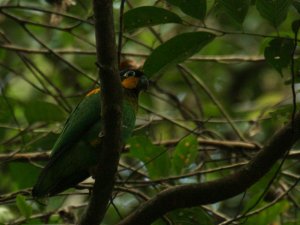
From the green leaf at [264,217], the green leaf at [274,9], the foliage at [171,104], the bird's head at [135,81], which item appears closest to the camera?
the green leaf at [274,9]

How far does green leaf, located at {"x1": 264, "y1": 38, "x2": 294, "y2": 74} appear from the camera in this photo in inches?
125

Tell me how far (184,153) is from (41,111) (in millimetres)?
1133

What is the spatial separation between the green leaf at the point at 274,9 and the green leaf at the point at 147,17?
1.35ft

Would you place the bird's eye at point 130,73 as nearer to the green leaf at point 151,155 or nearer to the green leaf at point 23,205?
the green leaf at point 151,155

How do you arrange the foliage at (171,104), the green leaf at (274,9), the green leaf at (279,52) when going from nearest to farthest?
1. the green leaf at (274,9)
2. the green leaf at (279,52)
3. the foliage at (171,104)

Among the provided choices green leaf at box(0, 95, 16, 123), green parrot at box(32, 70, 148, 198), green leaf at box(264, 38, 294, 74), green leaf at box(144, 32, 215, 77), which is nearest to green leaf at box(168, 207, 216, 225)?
green parrot at box(32, 70, 148, 198)

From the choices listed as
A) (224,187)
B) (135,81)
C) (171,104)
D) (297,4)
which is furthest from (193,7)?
(171,104)

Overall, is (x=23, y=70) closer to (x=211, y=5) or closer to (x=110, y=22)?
(x=211, y=5)

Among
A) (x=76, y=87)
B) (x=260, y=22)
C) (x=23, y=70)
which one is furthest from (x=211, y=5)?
(x=260, y=22)

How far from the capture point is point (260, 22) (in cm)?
840

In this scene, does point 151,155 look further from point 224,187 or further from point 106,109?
point 106,109

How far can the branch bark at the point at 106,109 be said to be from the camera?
256 centimetres

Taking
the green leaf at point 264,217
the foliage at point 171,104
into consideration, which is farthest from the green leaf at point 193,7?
the green leaf at point 264,217

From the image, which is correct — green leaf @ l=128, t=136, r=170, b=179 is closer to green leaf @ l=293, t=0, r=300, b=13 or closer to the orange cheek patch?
the orange cheek patch
